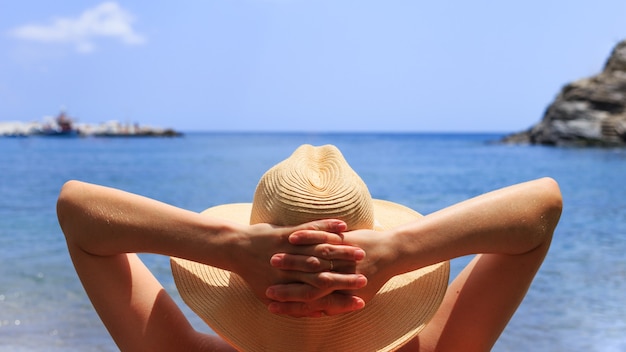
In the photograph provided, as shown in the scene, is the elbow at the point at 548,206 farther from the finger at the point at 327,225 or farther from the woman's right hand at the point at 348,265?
the finger at the point at 327,225

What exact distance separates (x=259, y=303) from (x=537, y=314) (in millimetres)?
3246

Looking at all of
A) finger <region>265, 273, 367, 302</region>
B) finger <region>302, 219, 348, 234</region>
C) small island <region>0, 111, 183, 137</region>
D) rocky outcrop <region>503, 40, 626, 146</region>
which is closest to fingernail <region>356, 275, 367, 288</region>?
finger <region>265, 273, 367, 302</region>

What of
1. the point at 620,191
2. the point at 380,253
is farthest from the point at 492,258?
the point at 620,191

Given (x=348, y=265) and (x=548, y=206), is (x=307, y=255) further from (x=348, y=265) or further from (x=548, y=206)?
(x=548, y=206)

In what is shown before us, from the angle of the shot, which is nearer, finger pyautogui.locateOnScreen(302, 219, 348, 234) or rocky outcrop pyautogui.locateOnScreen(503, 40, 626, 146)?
finger pyautogui.locateOnScreen(302, 219, 348, 234)

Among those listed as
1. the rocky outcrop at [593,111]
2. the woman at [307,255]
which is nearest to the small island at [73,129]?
the rocky outcrop at [593,111]

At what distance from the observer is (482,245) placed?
1.64 meters

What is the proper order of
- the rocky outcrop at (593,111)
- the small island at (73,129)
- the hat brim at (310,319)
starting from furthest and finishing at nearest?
the small island at (73,129), the rocky outcrop at (593,111), the hat brim at (310,319)

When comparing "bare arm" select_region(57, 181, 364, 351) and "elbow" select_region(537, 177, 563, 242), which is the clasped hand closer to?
"bare arm" select_region(57, 181, 364, 351)

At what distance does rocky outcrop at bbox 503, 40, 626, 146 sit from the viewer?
32.9 meters

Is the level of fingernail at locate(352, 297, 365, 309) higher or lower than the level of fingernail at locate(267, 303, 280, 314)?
higher

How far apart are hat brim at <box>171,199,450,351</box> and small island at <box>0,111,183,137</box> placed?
247 feet

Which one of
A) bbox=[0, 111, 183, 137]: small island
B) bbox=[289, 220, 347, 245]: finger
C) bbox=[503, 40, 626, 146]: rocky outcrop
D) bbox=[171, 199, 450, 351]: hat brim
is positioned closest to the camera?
bbox=[289, 220, 347, 245]: finger

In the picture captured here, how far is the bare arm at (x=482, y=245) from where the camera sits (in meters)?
1.58
